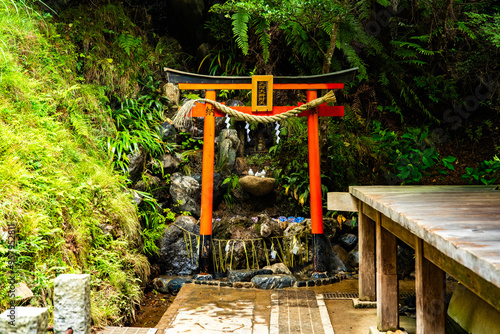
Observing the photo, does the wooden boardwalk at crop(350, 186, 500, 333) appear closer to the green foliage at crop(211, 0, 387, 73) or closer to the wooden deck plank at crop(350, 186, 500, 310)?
the wooden deck plank at crop(350, 186, 500, 310)

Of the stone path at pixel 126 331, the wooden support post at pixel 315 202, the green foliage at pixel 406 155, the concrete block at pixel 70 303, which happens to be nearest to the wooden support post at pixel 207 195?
the wooden support post at pixel 315 202

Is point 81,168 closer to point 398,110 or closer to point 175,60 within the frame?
point 175,60

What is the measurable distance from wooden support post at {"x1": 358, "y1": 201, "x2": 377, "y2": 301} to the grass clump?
9.87 ft

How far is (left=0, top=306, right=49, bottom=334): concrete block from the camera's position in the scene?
8.27 feet

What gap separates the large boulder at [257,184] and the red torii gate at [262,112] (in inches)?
58.0

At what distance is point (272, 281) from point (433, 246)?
3.91 m

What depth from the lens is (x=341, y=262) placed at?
24.3ft

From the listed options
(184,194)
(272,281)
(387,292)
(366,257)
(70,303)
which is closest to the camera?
(70,303)

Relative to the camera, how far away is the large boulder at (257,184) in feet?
27.0

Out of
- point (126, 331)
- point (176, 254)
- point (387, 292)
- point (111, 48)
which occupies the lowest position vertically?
point (126, 331)

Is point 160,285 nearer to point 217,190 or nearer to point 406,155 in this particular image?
point 217,190

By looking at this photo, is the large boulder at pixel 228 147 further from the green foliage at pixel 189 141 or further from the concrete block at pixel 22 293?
the concrete block at pixel 22 293

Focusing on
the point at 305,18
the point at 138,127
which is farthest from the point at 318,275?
the point at 138,127

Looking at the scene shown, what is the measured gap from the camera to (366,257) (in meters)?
5.33
